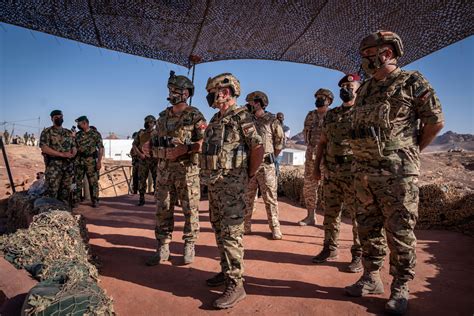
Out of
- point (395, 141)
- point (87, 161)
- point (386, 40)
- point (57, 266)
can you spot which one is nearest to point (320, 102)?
point (386, 40)

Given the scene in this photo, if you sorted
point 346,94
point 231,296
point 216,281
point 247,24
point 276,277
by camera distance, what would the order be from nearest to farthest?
point 231,296
point 216,281
point 276,277
point 346,94
point 247,24

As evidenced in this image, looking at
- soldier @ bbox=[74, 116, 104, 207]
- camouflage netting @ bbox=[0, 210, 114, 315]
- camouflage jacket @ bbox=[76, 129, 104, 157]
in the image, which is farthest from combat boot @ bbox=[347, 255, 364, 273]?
camouflage jacket @ bbox=[76, 129, 104, 157]

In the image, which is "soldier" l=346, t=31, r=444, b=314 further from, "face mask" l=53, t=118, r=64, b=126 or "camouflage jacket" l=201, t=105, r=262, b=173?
"face mask" l=53, t=118, r=64, b=126

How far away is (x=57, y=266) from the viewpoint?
259cm

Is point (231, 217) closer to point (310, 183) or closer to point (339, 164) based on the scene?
point (339, 164)

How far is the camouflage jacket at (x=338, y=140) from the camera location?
139 inches

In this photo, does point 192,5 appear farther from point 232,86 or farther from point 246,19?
point 232,86

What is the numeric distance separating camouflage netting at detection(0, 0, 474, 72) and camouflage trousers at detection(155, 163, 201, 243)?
9.45 feet

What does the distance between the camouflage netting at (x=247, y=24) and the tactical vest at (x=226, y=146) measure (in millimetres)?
2923

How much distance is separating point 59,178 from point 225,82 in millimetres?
5165

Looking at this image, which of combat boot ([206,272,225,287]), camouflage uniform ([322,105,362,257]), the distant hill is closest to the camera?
combat boot ([206,272,225,287])

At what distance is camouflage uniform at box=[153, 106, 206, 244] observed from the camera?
3760 mm

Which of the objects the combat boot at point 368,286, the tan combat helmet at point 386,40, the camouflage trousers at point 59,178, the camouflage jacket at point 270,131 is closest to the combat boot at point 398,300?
the combat boot at point 368,286

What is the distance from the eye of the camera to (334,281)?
3311mm
